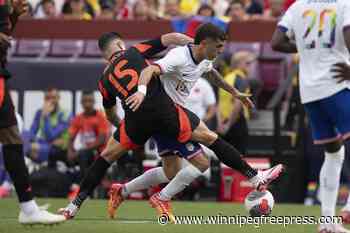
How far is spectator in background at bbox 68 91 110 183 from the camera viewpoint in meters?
16.5

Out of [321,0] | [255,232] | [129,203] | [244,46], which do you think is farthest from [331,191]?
[244,46]

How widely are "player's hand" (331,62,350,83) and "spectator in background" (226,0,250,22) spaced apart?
8.18m

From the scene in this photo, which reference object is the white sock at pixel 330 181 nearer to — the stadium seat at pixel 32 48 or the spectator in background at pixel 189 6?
the stadium seat at pixel 32 48

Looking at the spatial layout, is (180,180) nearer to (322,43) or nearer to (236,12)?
(322,43)

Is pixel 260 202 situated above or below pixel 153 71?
below

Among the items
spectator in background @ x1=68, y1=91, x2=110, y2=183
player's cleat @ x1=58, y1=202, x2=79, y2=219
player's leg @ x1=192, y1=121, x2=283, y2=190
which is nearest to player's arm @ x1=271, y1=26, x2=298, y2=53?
player's leg @ x1=192, y1=121, x2=283, y2=190

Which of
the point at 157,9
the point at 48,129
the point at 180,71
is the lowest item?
the point at 48,129

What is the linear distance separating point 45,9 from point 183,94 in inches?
340

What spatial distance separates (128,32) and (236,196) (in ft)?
10.6

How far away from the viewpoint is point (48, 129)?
17078 mm

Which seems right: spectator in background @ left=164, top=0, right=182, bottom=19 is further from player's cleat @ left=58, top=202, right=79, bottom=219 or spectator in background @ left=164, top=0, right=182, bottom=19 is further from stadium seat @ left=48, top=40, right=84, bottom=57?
player's cleat @ left=58, top=202, right=79, bottom=219

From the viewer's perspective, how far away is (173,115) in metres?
10.8

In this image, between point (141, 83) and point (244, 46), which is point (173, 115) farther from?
point (244, 46)

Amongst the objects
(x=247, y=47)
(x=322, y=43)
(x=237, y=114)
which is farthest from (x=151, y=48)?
(x=247, y=47)
